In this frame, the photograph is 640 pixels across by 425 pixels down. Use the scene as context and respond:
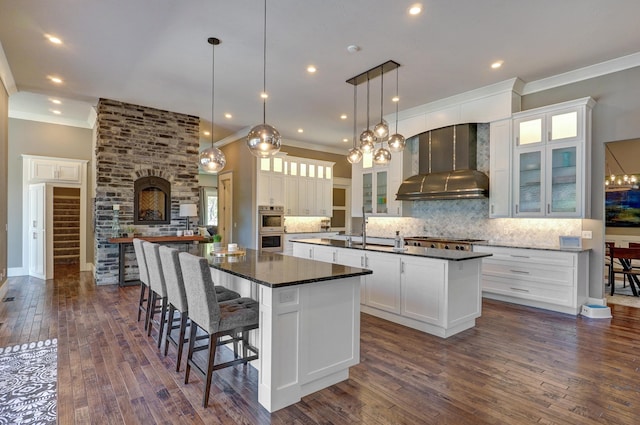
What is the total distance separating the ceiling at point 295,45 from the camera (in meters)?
3.30

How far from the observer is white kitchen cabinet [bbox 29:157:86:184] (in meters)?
6.93

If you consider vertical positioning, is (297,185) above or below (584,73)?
below

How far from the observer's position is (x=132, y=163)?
6359mm

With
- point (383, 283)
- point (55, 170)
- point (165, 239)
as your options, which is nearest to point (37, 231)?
point (55, 170)

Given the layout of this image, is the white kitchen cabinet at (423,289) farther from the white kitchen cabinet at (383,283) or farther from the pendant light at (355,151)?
the pendant light at (355,151)

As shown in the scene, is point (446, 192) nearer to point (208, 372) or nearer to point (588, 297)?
point (588, 297)

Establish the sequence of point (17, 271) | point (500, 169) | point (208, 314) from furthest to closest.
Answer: point (17, 271)
point (500, 169)
point (208, 314)

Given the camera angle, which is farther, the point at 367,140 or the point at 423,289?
the point at 367,140

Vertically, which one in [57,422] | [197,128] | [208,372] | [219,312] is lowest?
[57,422]

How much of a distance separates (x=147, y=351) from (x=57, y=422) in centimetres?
107

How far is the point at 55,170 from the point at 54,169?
0.09 ft

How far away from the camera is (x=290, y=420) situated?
83.8 inches

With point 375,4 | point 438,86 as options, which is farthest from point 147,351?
point 438,86

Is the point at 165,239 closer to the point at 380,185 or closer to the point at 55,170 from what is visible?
the point at 55,170
